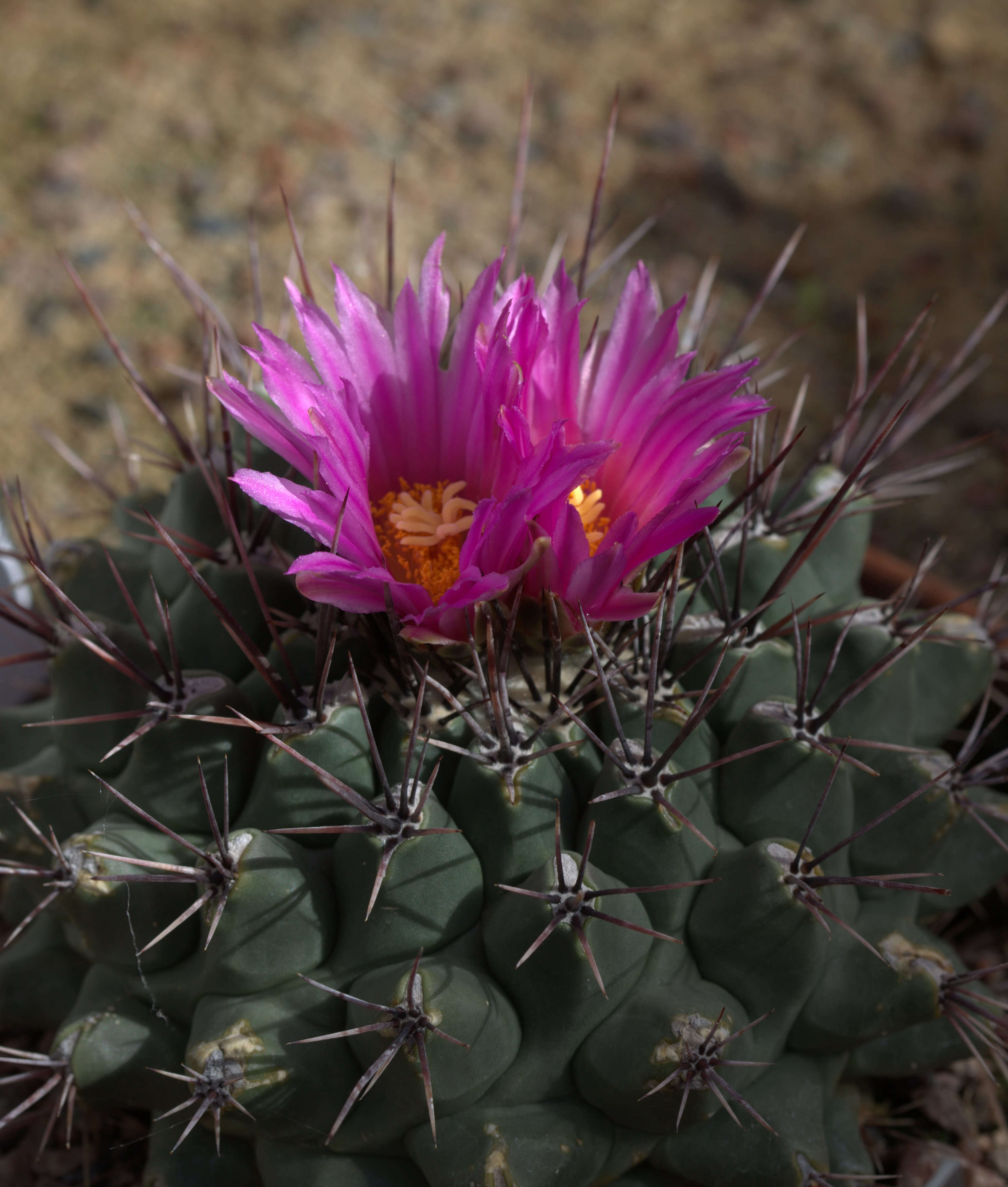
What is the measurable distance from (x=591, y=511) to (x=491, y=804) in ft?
0.95

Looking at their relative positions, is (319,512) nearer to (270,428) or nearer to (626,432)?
(270,428)

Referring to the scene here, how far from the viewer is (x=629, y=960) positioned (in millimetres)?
963

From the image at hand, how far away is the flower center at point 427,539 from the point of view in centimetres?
99

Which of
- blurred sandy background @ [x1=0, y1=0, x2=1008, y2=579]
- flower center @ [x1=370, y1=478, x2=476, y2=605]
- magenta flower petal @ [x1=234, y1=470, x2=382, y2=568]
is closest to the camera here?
magenta flower petal @ [x1=234, y1=470, x2=382, y2=568]

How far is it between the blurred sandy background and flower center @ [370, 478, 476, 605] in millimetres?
1548

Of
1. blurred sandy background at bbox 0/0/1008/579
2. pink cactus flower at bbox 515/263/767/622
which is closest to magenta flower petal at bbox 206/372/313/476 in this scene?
pink cactus flower at bbox 515/263/767/622

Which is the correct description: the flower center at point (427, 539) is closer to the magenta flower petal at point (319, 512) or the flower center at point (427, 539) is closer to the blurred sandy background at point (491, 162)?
the magenta flower petal at point (319, 512)

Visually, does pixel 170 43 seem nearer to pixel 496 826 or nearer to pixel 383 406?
pixel 383 406

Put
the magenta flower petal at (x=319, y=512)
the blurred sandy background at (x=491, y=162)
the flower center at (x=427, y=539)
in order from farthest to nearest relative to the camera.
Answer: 1. the blurred sandy background at (x=491, y=162)
2. the flower center at (x=427, y=539)
3. the magenta flower petal at (x=319, y=512)

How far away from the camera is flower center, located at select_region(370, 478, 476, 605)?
994 millimetres

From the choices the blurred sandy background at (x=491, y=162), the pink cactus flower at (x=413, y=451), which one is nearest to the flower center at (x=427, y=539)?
the pink cactus flower at (x=413, y=451)

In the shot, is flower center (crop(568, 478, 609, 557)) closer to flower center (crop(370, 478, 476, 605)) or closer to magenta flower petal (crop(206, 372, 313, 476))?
flower center (crop(370, 478, 476, 605))

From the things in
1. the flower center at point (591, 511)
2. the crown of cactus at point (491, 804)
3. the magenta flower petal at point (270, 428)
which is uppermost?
the magenta flower petal at point (270, 428)

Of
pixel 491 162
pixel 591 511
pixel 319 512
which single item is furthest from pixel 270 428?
pixel 491 162
